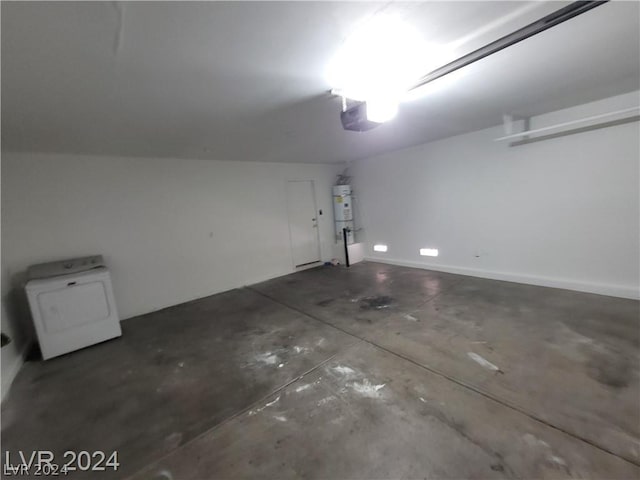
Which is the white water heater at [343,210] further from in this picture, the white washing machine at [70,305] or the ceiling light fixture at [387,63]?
the white washing machine at [70,305]

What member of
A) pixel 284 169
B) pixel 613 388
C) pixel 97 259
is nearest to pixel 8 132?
pixel 97 259

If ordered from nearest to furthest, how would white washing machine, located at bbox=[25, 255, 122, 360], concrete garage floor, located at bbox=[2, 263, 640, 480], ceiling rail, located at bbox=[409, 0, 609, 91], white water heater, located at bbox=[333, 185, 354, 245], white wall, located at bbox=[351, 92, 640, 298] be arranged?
1. ceiling rail, located at bbox=[409, 0, 609, 91]
2. concrete garage floor, located at bbox=[2, 263, 640, 480]
3. white washing machine, located at bbox=[25, 255, 122, 360]
4. white wall, located at bbox=[351, 92, 640, 298]
5. white water heater, located at bbox=[333, 185, 354, 245]

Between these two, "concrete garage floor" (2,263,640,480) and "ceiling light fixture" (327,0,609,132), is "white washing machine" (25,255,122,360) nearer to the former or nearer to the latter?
"concrete garage floor" (2,263,640,480)

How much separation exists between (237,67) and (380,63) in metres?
0.99

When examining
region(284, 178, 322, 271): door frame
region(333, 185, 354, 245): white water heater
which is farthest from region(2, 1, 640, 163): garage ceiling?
region(333, 185, 354, 245): white water heater

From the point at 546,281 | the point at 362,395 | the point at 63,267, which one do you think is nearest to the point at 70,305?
the point at 63,267

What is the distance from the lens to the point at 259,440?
66.4 inches

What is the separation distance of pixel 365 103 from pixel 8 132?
3.43 meters

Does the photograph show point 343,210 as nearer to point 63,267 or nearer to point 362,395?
point 362,395

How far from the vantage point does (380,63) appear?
5.89ft

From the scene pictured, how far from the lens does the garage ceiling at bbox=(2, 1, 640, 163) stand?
1251 millimetres

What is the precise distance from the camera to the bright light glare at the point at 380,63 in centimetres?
147

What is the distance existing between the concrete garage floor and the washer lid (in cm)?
97

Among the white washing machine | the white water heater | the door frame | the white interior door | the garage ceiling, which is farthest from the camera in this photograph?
the white water heater
